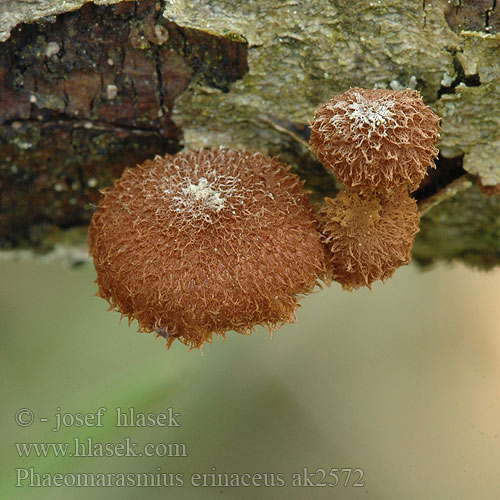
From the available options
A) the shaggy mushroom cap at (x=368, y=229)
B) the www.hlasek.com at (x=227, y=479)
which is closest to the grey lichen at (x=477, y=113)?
the shaggy mushroom cap at (x=368, y=229)

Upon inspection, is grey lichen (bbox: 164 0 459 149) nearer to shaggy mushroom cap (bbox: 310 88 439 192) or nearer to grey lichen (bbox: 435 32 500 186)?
grey lichen (bbox: 435 32 500 186)

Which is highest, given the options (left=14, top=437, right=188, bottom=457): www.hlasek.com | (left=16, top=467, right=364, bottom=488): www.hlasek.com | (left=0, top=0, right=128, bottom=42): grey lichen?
(left=0, top=0, right=128, bottom=42): grey lichen

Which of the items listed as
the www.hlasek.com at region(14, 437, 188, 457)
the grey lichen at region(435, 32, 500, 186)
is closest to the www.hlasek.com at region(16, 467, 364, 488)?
the www.hlasek.com at region(14, 437, 188, 457)

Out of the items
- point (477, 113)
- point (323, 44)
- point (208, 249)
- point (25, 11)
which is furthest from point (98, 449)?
point (477, 113)

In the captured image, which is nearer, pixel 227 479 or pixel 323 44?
pixel 323 44

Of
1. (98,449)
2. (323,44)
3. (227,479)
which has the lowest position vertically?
(227,479)

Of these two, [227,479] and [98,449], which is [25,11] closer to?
[98,449]
